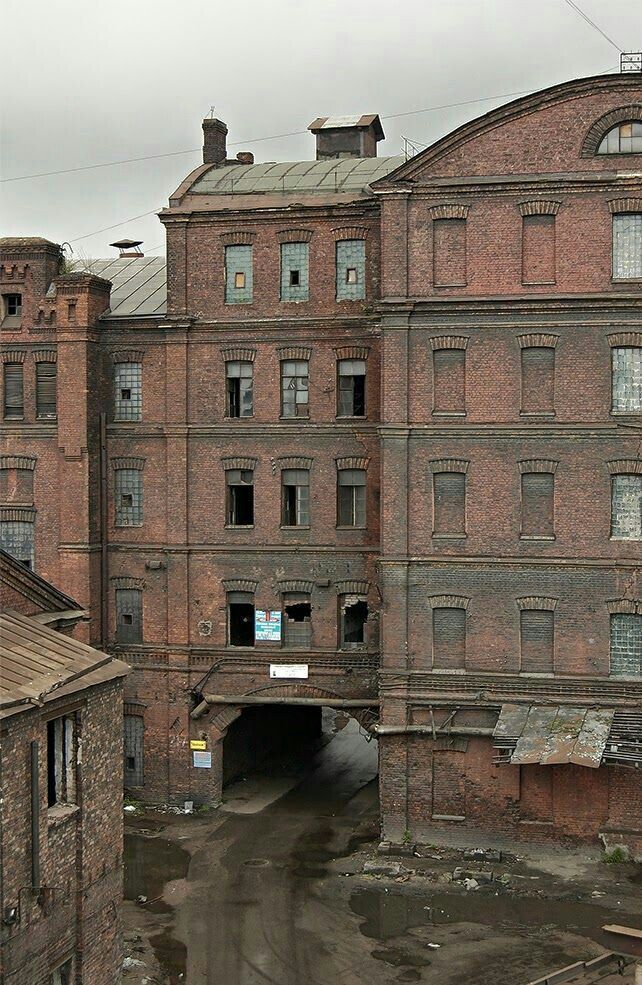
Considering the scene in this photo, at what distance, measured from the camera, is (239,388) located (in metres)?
39.7

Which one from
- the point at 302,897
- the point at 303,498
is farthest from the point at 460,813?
the point at 303,498

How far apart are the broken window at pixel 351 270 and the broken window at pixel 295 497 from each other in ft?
18.1

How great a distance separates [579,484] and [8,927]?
2054 cm

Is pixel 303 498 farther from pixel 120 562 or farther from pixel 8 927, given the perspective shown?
pixel 8 927

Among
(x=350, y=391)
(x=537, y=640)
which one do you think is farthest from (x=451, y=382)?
(x=537, y=640)

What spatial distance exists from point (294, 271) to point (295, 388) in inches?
141

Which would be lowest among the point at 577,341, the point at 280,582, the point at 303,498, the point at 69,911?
the point at 69,911

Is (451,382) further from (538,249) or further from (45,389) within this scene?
(45,389)

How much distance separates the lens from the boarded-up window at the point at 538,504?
117ft

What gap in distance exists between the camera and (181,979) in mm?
28000

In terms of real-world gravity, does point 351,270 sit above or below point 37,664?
above

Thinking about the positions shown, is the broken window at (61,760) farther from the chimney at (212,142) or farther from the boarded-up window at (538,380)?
the chimney at (212,142)

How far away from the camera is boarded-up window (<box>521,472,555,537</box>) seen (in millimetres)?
35781

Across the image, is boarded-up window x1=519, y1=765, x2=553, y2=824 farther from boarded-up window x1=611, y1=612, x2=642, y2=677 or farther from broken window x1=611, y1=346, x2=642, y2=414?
broken window x1=611, y1=346, x2=642, y2=414
